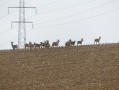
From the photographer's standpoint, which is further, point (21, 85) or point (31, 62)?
point (31, 62)

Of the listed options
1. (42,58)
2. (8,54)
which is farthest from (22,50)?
(42,58)

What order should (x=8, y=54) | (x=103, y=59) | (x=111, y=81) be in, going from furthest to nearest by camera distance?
(x=8, y=54)
(x=103, y=59)
(x=111, y=81)

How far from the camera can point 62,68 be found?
36.1 meters

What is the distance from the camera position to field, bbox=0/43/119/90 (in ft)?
99.7

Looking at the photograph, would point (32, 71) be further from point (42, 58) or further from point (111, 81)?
point (111, 81)

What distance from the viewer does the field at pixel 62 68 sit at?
99.7ft

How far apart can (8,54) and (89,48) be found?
8.88 m

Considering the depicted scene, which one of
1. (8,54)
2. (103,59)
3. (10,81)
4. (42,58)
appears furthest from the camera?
(8,54)

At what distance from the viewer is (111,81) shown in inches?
1185

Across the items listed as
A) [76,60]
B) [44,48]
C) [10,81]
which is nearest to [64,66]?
[76,60]

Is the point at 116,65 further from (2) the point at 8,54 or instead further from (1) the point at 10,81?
(2) the point at 8,54

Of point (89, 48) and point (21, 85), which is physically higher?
point (89, 48)

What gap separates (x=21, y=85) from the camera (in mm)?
31094

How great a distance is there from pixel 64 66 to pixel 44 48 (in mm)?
9475
